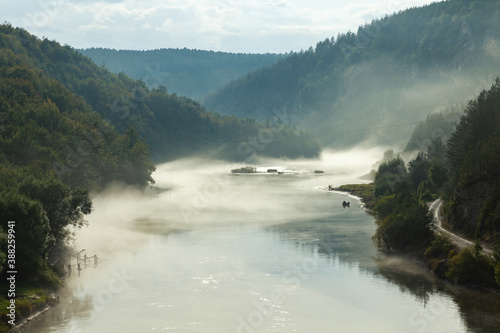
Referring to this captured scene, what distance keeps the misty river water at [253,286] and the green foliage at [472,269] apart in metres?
1.93

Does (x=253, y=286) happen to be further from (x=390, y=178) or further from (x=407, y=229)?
(x=390, y=178)

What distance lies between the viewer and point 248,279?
82.0 meters

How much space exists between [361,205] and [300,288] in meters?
90.6

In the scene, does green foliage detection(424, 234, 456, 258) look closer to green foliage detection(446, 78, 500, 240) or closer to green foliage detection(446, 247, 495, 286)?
green foliage detection(446, 78, 500, 240)

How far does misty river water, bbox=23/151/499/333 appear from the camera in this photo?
64.2m

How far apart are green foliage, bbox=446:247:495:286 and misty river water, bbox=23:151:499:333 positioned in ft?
6.32

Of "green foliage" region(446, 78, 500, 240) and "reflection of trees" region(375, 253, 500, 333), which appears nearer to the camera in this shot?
"reflection of trees" region(375, 253, 500, 333)

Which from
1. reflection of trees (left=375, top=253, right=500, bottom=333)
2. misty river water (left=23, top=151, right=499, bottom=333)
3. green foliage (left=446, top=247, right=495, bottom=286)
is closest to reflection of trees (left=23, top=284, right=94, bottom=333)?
misty river water (left=23, top=151, right=499, bottom=333)

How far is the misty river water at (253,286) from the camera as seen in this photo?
64250mm

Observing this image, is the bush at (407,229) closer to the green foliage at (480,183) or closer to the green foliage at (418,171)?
the green foliage at (480,183)

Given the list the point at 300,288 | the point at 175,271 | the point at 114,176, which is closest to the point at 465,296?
the point at 300,288

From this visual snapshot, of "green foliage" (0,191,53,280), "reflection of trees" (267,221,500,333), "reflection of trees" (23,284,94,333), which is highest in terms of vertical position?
"green foliage" (0,191,53,280)

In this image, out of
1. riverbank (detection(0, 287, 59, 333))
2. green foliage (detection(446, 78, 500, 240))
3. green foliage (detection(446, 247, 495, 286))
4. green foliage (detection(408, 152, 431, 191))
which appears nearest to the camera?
riverbank (detection(0, 287, 59, 333))

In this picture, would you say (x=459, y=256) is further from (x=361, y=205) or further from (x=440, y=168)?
(x=361, y=205)
